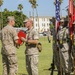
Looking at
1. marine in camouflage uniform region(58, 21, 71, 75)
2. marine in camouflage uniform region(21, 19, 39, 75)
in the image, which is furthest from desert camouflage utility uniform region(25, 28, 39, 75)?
marine in camouflage uniform region(58, 21, 71, 75)

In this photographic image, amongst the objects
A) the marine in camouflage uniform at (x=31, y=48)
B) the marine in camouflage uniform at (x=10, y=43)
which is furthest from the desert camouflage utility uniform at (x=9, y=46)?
the marine in camouflage uniform at (x=31, y=48)

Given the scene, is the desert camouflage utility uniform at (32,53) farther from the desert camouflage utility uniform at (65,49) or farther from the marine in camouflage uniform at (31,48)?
the desert camouflage utility uniform at (65,49)

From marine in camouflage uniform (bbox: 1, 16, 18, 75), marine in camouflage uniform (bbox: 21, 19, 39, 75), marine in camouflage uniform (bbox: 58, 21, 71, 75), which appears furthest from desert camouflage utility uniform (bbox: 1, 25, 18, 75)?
marine in camouflage uniform (bbox: 58, 21, 71, 75)

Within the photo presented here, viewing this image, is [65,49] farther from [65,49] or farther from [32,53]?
[32,53]

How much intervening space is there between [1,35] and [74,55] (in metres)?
2.31

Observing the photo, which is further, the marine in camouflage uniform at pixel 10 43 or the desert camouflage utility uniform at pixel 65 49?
the desert camouflage utility uniform at pixel 65 49

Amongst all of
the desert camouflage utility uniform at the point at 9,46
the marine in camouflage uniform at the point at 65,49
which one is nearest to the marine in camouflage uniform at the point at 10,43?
the desert camouflage utility uniform at the point at 9,46

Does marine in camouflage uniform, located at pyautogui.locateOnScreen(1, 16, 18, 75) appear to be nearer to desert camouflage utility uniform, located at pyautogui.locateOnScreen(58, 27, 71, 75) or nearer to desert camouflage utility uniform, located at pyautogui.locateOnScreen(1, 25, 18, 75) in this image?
desert camouflage utility uniform, located at pyautogui.locateOnScreen(1, 25, 18, 75)

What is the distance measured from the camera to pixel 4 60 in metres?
11.6

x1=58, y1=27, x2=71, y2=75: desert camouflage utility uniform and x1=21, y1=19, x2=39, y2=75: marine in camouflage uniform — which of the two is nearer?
x1=21, y1=19, x2=39, y2=75: marine in camouflage uniform

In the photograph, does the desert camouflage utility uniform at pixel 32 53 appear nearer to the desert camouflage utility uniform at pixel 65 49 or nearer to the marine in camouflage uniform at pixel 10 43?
the marine in camouflage uniform at pixel 10 43

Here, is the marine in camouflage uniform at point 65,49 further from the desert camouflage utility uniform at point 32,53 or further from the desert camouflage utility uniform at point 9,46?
the desert camouflage utility uniform at point 9,46

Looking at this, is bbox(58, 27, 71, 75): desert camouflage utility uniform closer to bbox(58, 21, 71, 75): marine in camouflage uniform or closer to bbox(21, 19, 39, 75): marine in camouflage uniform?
bbox(58, 21, 71, 75): marine in camouflage uniform

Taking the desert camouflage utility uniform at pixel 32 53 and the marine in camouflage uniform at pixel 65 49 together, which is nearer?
the desert camouflage utility uniform at pixel 32 53
